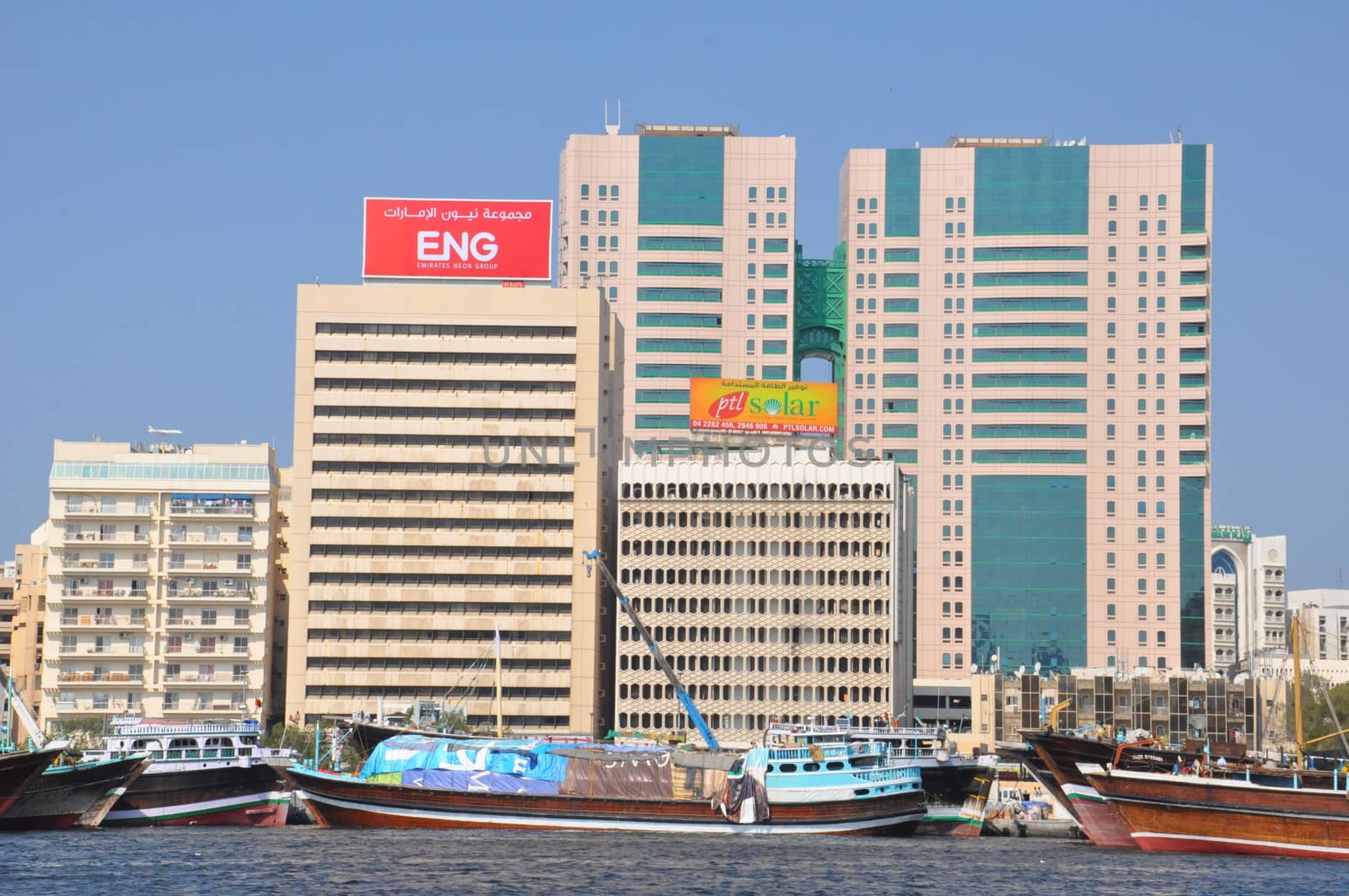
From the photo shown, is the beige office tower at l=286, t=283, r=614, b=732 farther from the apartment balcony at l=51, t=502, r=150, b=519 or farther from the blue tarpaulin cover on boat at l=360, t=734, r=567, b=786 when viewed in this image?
the blue tarpaulin cover on boat at l=360, t=734, r=567, b=786

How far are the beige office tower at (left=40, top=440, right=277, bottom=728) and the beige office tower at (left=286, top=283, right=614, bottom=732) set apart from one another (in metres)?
5.16

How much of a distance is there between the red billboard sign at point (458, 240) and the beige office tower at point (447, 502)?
213cm

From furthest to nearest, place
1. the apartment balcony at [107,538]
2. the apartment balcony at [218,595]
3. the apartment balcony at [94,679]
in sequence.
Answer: the apartment balcony at [218,595], the apartment balcony at [107,538], the apartment balcony at [94,679]

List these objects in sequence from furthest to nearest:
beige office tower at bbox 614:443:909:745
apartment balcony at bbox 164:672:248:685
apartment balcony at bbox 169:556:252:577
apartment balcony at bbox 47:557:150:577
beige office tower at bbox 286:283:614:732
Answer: apartment balcony at bbox 169:556:252:577, apartment balcony at bbox 47:557:150:577, apartment balcony at bbox 164:672:248:685, beige office tower at bbox 286:283:614:732, beige office tower at bbox 614:443:909:745

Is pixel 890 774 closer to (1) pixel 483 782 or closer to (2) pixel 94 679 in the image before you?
(1) pixel 483 782

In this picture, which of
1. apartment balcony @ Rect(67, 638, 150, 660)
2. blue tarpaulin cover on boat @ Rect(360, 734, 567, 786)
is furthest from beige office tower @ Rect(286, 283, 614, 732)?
blue tarpaulin cover on boat @ Rect(360, 734, 567, 786)

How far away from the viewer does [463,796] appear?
124 m

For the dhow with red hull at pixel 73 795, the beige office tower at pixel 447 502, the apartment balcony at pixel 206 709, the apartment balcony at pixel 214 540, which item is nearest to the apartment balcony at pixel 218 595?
the apartment balcony at pixel 214 540

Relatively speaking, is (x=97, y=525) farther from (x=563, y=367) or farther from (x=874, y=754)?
(x=874, y=754)

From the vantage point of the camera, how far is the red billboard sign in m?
192

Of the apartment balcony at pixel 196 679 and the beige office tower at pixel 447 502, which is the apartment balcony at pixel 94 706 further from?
the beige office tower at pixel 447 502

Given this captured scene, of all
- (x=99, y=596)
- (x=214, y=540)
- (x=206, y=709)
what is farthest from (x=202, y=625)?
(x=99, y=596)

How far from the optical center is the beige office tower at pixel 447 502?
190 metres

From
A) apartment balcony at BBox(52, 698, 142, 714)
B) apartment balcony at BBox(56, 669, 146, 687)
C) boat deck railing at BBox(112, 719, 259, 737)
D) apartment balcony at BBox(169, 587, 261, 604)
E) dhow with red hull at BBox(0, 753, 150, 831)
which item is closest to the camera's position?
dhow with red hull at BBox(0, 753, 150, 831)
